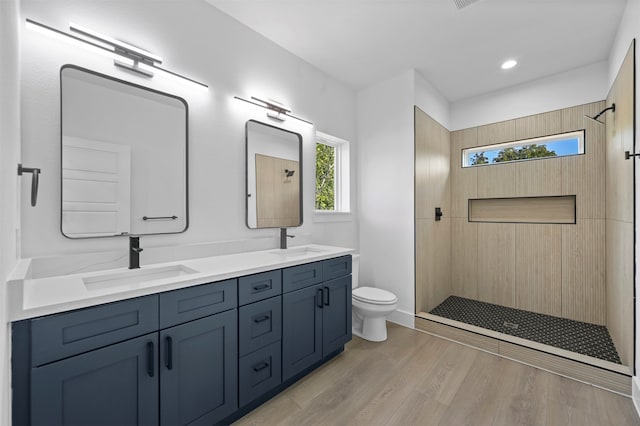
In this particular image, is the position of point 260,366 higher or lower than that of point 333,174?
lower

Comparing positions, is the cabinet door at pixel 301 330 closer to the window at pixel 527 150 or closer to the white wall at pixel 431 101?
the white wall at pixel 431 101

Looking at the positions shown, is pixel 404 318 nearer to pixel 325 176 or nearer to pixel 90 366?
pixel 325 176

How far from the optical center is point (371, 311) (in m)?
2.59

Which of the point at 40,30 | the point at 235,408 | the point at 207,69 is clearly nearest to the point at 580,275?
the point at 235,408

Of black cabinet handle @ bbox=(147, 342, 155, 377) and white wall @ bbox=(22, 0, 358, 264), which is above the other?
white wall @ bbox=(22, 0, 358, 264)

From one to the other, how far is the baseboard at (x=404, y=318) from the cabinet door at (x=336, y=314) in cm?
88

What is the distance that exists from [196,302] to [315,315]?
94 cm

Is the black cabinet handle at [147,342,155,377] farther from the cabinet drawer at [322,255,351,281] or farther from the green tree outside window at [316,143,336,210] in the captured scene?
the green tree outside window at [316,143,336,210]

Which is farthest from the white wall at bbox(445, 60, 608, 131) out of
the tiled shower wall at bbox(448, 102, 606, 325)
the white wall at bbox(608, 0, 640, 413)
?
the white wall at bbox(608, 0, 640, 413)

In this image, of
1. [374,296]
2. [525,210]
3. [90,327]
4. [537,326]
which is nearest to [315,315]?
[374,296]

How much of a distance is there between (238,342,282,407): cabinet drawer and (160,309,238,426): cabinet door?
0.17 feet

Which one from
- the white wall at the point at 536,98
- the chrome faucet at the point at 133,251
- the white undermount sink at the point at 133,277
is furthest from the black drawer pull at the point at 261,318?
the white wall at the point at 536,98

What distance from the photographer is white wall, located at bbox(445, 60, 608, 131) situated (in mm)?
2771

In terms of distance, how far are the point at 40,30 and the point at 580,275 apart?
15.1 feet
